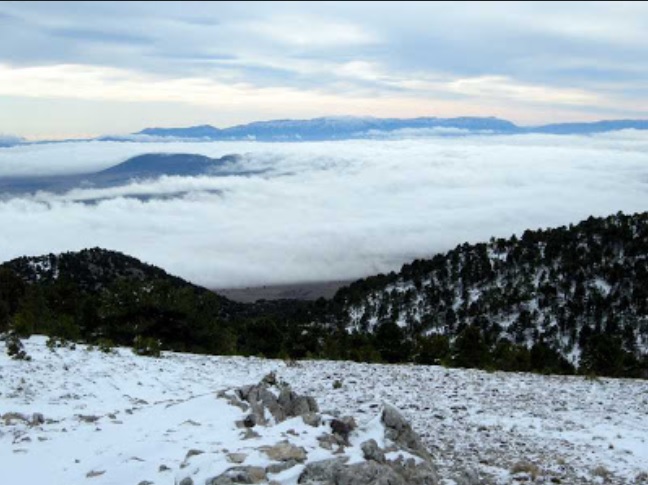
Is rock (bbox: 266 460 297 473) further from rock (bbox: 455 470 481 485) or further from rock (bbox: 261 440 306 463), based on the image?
rock (bbox: 455 470 481 485)

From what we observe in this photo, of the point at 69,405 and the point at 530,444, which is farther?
the point at 69,405

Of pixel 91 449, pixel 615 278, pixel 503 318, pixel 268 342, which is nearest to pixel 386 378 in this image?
pixel 91 449

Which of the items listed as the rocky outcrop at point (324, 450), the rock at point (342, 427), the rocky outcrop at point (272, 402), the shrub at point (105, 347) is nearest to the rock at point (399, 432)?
the rocky outcrop at point (324, 450)

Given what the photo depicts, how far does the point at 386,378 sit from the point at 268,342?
23.7m

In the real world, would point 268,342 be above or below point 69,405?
below

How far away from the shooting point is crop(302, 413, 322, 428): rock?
11.7 meters

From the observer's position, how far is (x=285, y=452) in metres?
10.1

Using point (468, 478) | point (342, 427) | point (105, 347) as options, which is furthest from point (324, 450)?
point (105, 347)

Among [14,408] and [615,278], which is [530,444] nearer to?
[14,408]

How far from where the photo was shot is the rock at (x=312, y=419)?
38.4 feet

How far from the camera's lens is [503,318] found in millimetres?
101062

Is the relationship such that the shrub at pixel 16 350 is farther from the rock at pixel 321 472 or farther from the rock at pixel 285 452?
the rock at pixel 321 472

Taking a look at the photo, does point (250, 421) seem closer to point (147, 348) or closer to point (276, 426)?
point (276, 426)

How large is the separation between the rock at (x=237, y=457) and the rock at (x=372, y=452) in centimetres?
191
